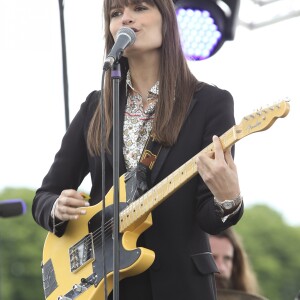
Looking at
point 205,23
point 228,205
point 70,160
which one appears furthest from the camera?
point 205,23

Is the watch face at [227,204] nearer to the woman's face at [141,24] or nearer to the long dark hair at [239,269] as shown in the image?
the woman's face at [141,24]

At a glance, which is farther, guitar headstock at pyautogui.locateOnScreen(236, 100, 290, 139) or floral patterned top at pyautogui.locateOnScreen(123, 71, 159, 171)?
floral patterned top at pyautogui.locateOnScreen(123, 71, 159, 171)

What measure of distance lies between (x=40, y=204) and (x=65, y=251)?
0.69ft

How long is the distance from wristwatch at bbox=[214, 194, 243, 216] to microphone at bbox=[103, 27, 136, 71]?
1.82 ft

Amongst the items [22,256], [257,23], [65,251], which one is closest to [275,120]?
[65,251]

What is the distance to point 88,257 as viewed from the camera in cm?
338

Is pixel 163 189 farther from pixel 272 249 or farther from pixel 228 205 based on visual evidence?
pixel 272 249

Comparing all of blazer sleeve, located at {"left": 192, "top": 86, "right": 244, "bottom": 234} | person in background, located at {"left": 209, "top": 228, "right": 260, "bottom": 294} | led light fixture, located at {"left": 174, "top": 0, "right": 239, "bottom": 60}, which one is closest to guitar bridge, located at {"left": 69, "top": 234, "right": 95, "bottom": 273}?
blazer sleeve, located at {"left": 192, "top": 86, "right": 244, "bottom": 234}

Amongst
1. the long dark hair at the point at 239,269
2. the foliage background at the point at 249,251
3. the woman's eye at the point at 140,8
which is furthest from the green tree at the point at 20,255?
the woman's eye at the point at 140,8

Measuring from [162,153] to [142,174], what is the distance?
10 cm

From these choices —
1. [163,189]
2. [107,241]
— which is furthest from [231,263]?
[163,189]

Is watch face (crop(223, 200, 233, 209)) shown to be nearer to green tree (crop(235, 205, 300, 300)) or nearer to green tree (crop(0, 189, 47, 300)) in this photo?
green tree (crop(235, 205, 300, 300))

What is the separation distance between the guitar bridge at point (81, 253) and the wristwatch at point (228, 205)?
55 centimetres

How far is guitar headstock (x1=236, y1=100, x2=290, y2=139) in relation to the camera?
9.46ft
